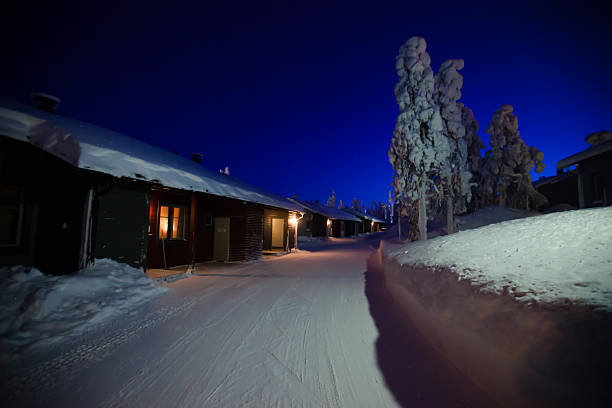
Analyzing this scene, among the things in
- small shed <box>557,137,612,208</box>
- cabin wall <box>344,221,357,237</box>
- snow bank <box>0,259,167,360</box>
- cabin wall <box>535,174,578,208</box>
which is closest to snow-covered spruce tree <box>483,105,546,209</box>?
cabin wall <box>535,174,578,208</box>

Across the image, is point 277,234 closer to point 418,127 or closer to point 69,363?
point 418,127

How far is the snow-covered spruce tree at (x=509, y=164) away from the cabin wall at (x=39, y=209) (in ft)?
92.6

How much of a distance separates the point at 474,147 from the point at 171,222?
84.5 ft

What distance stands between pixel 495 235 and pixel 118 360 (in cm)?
668

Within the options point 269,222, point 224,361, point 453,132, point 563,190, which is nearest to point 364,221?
point 563,190

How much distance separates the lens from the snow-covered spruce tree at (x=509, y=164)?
21.6 metres

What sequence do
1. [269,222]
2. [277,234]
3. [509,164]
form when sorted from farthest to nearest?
[509,164] → [277,234] → [269,222]

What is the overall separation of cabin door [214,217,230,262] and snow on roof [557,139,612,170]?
1423cm

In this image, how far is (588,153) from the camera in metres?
8.21

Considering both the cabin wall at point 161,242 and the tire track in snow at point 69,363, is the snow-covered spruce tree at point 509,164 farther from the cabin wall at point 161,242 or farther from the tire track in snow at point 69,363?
the tire track in snow at point 69,363

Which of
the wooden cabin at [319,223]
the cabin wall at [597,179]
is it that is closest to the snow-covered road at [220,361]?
the cabin wall at [597,179]

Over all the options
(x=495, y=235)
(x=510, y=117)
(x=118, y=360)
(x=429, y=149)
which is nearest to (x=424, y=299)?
(x=495, y=235)

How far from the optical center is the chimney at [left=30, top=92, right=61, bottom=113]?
30.6 ft

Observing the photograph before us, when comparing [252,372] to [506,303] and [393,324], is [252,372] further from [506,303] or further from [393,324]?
[506,303]
